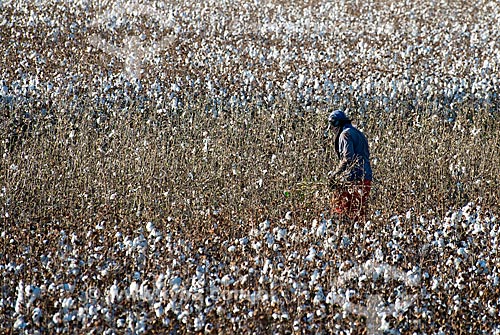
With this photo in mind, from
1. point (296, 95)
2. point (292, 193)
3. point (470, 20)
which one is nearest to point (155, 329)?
point (292, 193)

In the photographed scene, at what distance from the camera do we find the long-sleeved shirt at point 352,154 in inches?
316

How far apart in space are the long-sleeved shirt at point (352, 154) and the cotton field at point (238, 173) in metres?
0.38

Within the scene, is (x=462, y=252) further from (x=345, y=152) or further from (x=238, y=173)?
(x=238, y=173)

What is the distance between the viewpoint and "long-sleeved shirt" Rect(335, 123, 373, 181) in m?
8.02

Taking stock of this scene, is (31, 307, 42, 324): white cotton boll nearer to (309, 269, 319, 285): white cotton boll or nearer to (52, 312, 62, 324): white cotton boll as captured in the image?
(52, 312, 62, 324): white cotton boll

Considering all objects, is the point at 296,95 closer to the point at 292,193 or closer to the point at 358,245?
the point at 292,193

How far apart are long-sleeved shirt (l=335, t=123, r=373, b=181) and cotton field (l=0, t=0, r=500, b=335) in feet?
1.25

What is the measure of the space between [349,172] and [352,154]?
8.6 inches

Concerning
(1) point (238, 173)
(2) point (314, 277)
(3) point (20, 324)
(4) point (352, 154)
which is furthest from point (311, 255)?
(1) point (238, 173)

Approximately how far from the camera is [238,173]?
9.03m

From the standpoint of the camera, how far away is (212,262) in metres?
6.64

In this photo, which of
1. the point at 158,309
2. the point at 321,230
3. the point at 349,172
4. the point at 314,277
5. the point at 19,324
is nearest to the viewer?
the point at 19,324

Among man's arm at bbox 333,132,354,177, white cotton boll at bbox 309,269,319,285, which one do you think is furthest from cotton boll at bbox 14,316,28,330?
man's arm at bbox 333,132,354,177

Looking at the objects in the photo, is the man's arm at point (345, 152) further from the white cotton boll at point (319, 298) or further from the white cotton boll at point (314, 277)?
the white cotton boll at point (319, 298)
